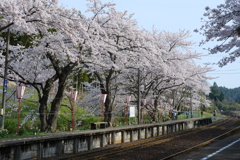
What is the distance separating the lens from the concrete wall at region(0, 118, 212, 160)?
10938mm

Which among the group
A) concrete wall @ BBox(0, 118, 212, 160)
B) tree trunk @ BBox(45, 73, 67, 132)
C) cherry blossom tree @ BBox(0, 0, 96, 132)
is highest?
cherry blossom tree @ BBox(0, 0, 96, 132)

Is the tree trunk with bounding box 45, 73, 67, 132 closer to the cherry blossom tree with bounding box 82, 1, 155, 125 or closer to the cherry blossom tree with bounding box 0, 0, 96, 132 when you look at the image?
the cherry blossom tree with bounding box 0, 0, 96, 132

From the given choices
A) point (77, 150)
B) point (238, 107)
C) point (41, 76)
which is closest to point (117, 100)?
point (41, 76)

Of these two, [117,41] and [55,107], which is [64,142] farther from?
[117,41]

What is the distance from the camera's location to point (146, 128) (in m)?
21.9

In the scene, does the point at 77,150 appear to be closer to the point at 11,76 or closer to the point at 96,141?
the point at 96,141

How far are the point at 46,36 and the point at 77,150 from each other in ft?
23.3

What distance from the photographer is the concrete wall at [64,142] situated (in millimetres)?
10938

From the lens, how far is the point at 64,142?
13.7m

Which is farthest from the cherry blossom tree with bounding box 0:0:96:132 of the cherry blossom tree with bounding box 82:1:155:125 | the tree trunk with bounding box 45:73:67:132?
the cherry blossom tree with bounding box 82:1:155:125

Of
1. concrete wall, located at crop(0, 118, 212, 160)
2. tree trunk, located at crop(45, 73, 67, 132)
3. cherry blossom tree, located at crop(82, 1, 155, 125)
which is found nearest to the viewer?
concrete wall, located at crop(0, 118, 212, 160)

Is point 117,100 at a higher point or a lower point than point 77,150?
higher

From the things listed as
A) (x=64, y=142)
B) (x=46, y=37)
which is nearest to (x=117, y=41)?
(x=46, y=37)

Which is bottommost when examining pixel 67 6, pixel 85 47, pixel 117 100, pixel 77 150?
pixel 77 150
